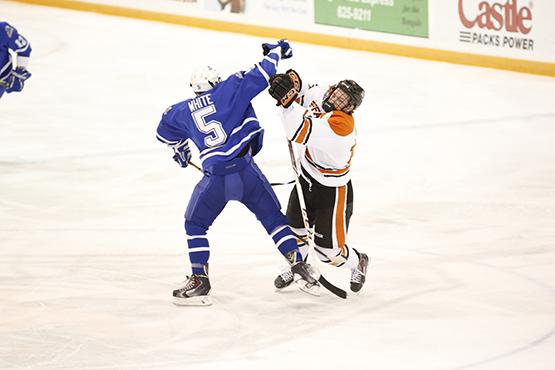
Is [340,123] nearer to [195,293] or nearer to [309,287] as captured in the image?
[309,287]

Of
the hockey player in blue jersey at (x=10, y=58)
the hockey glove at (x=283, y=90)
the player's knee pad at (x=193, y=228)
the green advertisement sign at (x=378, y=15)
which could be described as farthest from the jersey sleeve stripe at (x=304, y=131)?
the green advertisement sign at (x=378, y=15)

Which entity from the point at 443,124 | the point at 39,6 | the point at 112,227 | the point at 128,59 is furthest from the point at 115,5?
the point at 112,227

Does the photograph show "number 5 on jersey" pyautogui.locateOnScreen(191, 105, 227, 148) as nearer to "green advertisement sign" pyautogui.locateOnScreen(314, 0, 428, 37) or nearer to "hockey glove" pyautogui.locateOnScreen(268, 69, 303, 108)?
"hockey glove" pyautogui.locateOnScreen(268, 69, 303, 108)

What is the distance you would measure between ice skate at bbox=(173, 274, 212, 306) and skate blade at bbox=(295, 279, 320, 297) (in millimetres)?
406

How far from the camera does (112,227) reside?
21.5 feet

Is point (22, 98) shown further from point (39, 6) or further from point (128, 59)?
point (39, 6)

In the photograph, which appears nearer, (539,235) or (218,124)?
(218,124)

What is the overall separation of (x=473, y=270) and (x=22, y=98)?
5.53m

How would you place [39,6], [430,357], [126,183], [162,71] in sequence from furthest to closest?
1. [39,6]
2. [162,71]
3. [126,183]
4. [430,357]

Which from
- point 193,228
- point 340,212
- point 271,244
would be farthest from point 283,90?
point 271,244

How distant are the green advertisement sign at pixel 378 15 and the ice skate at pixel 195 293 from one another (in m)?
6.15

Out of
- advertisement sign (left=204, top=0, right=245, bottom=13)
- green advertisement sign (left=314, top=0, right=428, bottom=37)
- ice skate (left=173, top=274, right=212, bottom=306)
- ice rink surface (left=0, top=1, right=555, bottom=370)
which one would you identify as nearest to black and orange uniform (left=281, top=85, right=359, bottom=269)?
ice rink surface (left=0, top=1, right=555, bottom=370)

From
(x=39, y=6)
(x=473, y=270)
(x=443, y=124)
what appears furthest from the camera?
(x=39, y=6)

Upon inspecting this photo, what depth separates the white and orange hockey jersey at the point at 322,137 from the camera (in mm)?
4883
